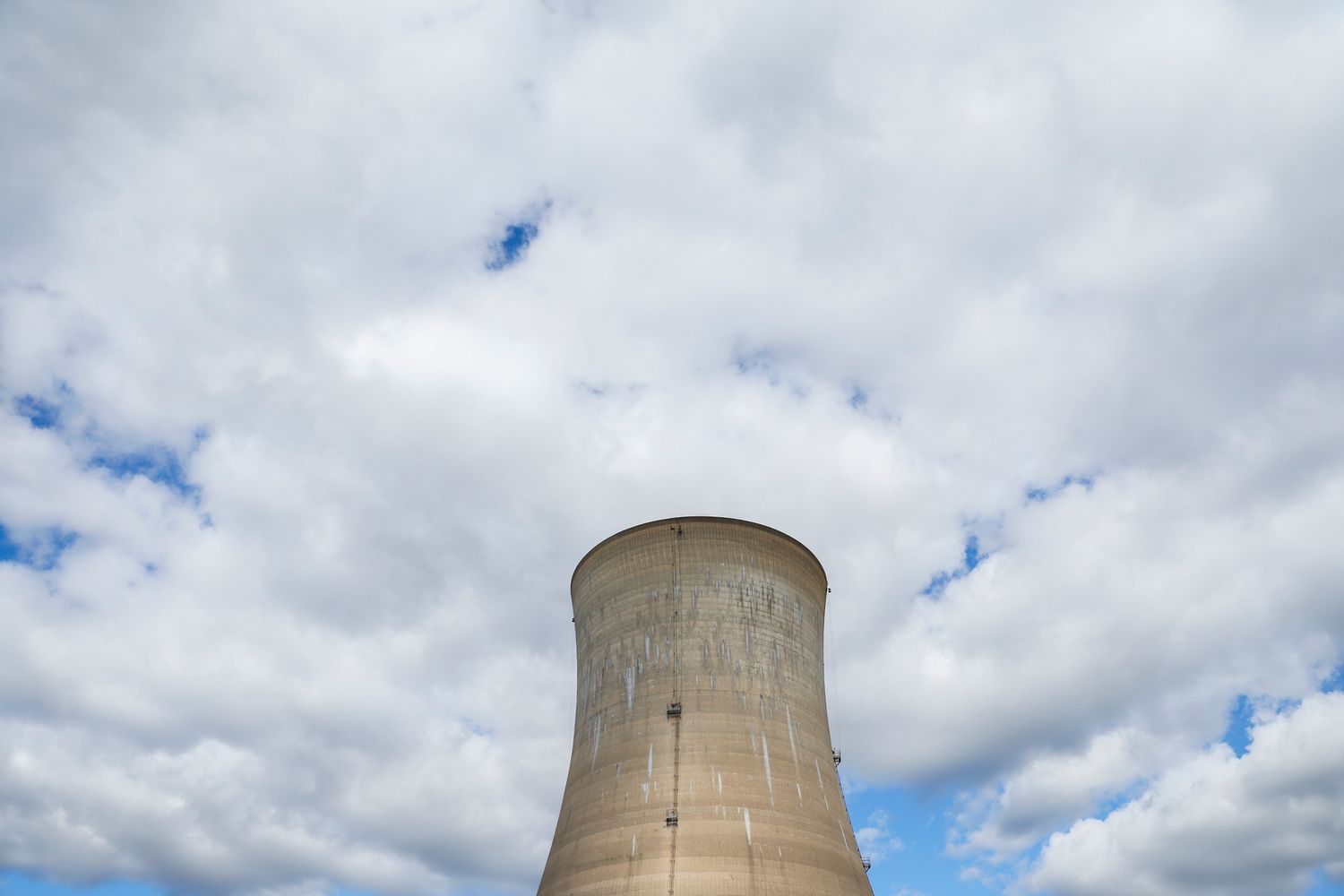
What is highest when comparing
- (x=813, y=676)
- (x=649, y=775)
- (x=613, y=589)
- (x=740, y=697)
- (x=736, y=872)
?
(x=613, y=589)

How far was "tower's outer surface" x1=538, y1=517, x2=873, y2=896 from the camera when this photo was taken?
16547 mm

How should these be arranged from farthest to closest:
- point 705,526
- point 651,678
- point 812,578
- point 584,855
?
point 812,578 < point 705,526 < point 651,678 < point 584,855

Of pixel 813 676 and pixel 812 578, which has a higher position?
pixel 812 578

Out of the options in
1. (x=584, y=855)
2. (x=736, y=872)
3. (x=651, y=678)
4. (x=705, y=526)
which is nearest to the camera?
(x=736, y=872)

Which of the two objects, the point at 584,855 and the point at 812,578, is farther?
the point at 812,578

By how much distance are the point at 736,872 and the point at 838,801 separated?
3.70m

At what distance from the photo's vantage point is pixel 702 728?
699 inches

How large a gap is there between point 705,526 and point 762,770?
5290mm

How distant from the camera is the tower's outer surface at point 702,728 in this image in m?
16.5

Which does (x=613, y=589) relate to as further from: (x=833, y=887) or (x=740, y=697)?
(x=833, y=887)

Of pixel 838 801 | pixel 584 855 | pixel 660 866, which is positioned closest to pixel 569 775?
pixel 584 855

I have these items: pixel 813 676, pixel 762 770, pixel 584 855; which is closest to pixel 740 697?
pixel 762 770

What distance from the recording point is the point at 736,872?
53.0 feet

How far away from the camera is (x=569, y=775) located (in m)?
19.5
